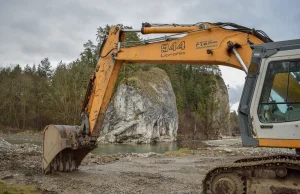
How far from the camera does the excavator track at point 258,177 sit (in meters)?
5.27

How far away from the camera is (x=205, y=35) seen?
7.71 metres

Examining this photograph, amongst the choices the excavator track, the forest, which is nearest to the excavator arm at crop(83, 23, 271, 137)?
the excavator track

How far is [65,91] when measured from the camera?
170 feet

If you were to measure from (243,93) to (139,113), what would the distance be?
4483 centimetres

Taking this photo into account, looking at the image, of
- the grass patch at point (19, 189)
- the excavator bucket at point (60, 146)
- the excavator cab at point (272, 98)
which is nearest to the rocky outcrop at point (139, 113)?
the excavator bucket at point (60, 146)

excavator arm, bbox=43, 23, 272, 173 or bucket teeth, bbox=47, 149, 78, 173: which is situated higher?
excavator arm, bbox=43, 23, 272, 173

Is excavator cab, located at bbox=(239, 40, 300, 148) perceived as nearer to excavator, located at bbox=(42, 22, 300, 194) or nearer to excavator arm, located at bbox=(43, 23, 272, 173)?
excavator, located at bbox=(42, 22, 300, 194)

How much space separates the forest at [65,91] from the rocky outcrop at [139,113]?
3145mm

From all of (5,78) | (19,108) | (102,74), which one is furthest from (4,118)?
(102,74)

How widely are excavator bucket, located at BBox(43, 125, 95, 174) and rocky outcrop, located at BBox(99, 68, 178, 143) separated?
35889 mm

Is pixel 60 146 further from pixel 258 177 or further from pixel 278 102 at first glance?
pixel 278 102

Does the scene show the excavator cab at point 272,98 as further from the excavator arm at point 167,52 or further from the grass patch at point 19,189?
the grass patch at point 19,189

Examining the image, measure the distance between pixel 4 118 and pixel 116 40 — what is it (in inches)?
→ 2278

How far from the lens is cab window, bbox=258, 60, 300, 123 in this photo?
530 centimetres
